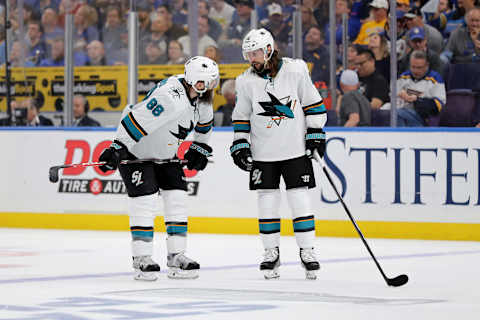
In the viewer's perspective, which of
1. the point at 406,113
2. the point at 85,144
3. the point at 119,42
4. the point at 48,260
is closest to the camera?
the point at 48,260

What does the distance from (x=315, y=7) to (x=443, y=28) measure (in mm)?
1208

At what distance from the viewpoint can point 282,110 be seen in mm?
5566

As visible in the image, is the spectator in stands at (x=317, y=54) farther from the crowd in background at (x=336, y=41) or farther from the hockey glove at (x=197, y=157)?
the hockey glove at (x=197, y=157)

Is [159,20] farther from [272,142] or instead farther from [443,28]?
[272,142]

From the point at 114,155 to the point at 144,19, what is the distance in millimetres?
4622

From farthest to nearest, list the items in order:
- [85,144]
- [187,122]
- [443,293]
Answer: [85,144] < [187,122] < [443,293]

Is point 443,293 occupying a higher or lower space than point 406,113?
lower

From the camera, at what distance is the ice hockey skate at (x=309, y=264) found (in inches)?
212

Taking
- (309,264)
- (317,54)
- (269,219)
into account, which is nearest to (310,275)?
(309,264)

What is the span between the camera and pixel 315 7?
919 cm

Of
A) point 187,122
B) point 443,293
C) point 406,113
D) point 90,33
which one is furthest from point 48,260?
point 90,33

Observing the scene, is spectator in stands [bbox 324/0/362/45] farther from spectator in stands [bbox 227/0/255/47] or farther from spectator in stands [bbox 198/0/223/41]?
spectator in stands [bbox 198/0/223/41]

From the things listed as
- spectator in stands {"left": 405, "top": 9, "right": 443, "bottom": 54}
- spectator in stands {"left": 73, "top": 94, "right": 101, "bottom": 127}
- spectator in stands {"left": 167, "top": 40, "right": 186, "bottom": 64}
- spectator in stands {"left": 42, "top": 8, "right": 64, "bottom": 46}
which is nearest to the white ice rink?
Answer: spectator in stands {"left": 73, "top": 94, "right": 101, "bottom": 127}

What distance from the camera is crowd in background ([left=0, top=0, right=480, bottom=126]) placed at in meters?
8.75
